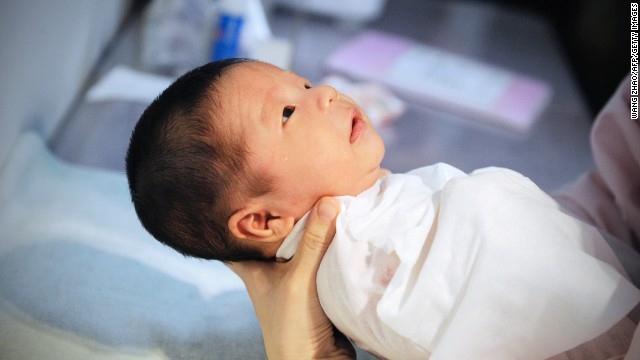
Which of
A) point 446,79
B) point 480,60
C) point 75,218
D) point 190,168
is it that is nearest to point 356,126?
point 190,168

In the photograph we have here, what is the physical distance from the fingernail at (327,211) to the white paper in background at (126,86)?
83 cm

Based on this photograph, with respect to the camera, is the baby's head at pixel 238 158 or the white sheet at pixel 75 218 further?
the white sheet at pixel 75 218

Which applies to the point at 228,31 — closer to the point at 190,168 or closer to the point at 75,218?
the point at 75,218

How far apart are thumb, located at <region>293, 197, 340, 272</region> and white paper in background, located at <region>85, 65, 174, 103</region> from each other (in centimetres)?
83

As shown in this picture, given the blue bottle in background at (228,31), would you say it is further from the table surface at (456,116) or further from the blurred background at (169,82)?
the table surface at (456,116)

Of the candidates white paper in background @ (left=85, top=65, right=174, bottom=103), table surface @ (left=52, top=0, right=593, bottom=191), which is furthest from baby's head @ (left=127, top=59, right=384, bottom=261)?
white paper in background @ (left=85, top=65, right=174, bottom=103)

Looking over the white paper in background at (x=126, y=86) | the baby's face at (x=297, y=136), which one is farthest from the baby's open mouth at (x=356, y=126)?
the white paper in background at (x=126, y=86)

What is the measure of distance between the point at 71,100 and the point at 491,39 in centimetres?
153

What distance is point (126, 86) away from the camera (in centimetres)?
149

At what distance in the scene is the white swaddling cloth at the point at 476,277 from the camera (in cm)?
63

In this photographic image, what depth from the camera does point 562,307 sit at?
0.62 metres

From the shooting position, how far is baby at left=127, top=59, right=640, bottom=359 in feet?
2.09

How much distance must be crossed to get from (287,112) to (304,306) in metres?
0.25

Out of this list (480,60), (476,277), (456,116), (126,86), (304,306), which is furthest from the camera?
(480,60)
